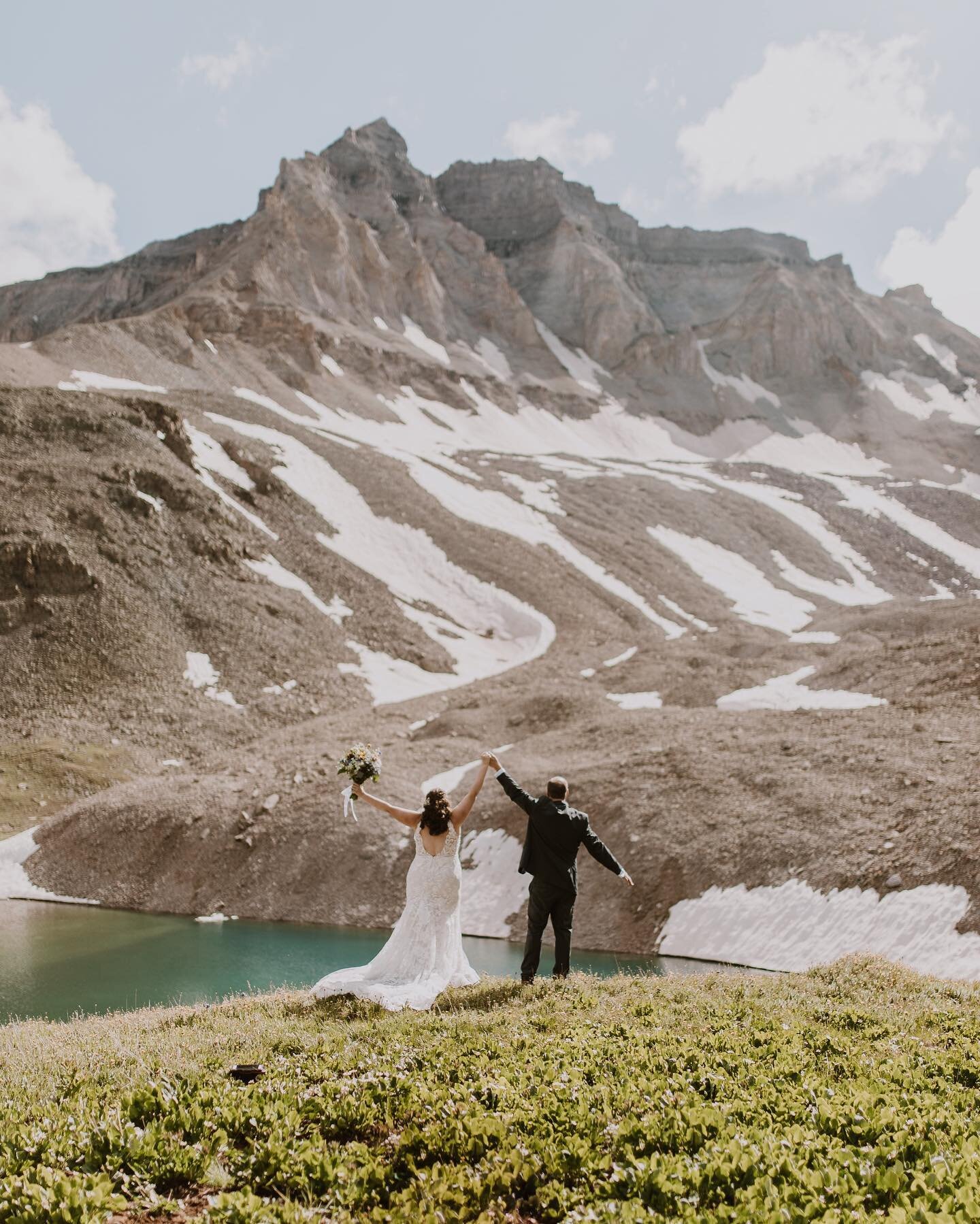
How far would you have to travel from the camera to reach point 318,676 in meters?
51.7

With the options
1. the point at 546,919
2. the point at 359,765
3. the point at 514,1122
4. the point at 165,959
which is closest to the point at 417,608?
the point at 165,959

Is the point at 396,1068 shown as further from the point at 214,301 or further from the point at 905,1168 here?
the point at 214,301

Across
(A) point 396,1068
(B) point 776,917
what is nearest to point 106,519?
(B) point 776,917

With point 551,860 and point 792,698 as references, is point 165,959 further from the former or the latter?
point 792,698

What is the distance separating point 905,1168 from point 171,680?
45.5 m

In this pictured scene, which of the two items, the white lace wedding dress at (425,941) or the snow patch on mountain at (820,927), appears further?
the snow patch on mountain at (820,927)

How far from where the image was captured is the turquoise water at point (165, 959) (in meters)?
20.6

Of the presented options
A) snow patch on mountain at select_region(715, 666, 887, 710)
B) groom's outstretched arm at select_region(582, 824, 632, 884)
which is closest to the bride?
groom's outstretched arm at select_region(582, 824, 632, 884)

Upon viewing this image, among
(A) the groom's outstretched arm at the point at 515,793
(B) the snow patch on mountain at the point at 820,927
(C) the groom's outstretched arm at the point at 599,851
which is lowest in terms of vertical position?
(B) the snow patch on mountain at the point at 820,927

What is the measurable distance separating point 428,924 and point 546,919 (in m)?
1.58

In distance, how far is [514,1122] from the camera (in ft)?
21.8

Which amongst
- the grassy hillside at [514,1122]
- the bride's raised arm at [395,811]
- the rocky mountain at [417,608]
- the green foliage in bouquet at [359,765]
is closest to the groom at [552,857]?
the bride's raised arm at [395,811]

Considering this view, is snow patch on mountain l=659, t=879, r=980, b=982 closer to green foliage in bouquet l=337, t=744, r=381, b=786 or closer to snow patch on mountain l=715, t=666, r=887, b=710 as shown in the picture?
green foliage in bouquet l=337, t=744, r=381, b=786

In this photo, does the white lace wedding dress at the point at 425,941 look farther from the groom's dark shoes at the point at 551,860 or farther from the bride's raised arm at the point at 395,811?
the groom's dark shoes at the point at 551,860
